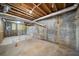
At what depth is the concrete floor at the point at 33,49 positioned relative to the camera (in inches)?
82.7

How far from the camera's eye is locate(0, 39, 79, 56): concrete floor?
A: 2.10 metres

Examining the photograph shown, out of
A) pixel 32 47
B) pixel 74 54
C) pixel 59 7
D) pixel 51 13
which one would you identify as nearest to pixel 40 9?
pixel 51 13

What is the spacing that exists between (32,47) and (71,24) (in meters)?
0.93

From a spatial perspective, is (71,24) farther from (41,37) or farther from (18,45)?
(18,45)

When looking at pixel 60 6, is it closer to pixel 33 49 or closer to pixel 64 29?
pixel 64 29

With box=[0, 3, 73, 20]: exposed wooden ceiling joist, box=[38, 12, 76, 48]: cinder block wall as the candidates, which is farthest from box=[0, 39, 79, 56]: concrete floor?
box=[0, 3, 73, 20]: exposed wooden ceiling joist

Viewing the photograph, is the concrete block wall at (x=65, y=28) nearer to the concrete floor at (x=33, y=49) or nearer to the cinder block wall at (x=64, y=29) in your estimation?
the cinder block wall at (x=64, y=29)

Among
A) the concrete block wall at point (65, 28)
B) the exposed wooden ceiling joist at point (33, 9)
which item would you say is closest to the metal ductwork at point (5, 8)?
the exposed wooden ceiling joist at point (33, 9)

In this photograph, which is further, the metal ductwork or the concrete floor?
the concrete floor

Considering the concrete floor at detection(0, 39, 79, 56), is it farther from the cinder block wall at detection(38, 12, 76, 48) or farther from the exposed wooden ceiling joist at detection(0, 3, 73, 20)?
the exposed wooden ceiling joist at detection(0, 3, 73, 20)

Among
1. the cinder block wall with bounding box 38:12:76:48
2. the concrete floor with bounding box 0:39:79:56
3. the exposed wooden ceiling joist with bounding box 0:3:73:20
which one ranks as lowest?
the concrete floor with bounding box 0:39:79:56

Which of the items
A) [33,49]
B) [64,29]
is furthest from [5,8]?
[64,29]

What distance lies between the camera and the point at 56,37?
2141mm

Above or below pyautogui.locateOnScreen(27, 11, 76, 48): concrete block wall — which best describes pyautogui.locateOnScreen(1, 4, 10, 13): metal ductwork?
above
